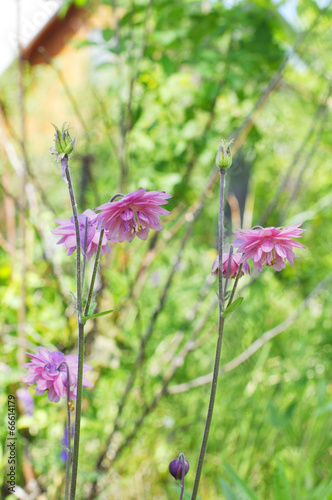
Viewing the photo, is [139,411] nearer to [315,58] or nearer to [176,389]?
[176,389]

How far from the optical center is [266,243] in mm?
491

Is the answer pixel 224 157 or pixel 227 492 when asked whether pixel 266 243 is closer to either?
pixel 224 157

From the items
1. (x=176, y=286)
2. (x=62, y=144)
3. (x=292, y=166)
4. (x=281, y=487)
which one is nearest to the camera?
(x=62, y=144)

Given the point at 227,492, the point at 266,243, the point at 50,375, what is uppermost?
the point at 266,243

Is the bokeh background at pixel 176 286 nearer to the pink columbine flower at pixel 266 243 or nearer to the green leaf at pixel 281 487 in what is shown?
the green leaf at pixel 281 487

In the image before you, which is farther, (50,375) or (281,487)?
(281,487)

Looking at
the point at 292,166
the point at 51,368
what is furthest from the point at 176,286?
the point at 51,368

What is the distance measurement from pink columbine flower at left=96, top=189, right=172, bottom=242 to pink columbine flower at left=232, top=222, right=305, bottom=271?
9 centimetres

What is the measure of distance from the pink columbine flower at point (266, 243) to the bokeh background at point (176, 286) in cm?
55

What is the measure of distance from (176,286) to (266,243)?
4.81 ft

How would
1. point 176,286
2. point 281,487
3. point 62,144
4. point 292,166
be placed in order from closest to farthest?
1. point 62,144
2. point 281,487
3. point 292,166
4. point 176,286

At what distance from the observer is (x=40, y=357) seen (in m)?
0.52

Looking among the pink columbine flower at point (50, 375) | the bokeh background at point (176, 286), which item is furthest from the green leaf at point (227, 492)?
the pink columbine flower at point (50, 375)

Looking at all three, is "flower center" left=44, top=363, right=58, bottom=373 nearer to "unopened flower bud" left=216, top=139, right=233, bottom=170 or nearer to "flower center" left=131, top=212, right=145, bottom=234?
"flower center" left=131, top=212, right=145, bottom=234
